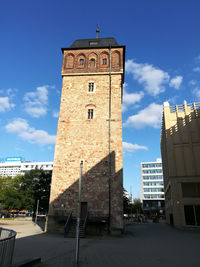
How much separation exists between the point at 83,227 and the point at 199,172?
18185 mm

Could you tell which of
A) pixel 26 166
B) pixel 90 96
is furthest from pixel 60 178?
pixel 26 166

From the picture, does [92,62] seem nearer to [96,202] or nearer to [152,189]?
[96,202]

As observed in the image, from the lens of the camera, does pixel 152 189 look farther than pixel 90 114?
Yes

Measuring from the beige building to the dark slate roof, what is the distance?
13.2 meters

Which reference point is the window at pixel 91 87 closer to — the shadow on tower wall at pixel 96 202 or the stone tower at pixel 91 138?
the stone tower at pixel 91 138

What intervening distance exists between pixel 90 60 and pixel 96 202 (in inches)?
699

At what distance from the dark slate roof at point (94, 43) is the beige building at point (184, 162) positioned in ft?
43.5

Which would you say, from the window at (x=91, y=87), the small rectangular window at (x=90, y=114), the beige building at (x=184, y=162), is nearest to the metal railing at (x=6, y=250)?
the small rectangular window at (x=90, y=114)

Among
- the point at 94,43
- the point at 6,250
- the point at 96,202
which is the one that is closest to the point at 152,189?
the point at 96,202

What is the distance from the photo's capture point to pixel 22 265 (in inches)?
245

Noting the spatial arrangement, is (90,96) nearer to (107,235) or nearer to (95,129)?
(95,129)

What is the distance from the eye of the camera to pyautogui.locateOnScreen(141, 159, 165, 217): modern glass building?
74750mm

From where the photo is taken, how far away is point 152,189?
78.3 meters

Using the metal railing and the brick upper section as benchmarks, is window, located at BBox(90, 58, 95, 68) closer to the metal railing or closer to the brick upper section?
the brick upper section
